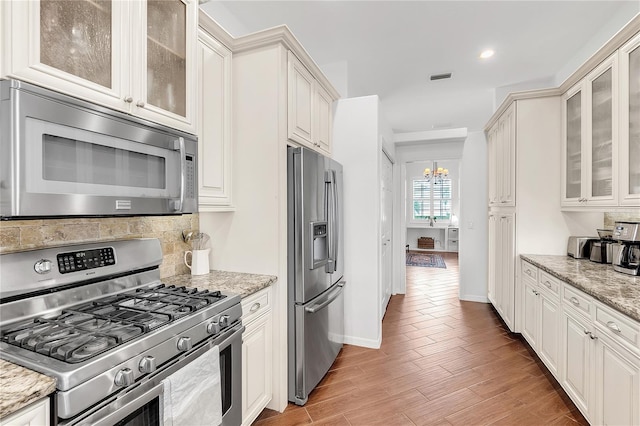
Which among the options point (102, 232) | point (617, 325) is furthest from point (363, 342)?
point (102, 232)

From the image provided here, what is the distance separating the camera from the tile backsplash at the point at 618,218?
2.46 m

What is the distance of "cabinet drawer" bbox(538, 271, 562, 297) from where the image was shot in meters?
2.28

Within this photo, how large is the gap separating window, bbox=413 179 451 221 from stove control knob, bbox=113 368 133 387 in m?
9.90

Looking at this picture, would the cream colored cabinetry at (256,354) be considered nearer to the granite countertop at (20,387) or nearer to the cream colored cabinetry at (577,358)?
the granite countertop at (20,387)

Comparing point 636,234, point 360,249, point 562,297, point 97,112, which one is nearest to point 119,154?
point 97,112

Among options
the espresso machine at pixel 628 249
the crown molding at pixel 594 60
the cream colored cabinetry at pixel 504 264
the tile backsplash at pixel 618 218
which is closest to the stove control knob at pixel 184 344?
the espresso machine at pixel 628 249

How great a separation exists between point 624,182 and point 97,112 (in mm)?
3021

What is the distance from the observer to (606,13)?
2.58 meters

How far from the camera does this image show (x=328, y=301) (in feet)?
8.02

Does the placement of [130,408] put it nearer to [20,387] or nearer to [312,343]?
[20,387]

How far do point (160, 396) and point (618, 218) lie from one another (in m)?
3.60

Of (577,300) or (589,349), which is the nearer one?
(589,349)

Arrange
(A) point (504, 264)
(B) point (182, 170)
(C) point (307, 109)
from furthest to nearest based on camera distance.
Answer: (A) point (504, 264) → (C) point (307, 109) → (B) point (182, 170)

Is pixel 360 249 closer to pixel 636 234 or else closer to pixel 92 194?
pixel 636 234
